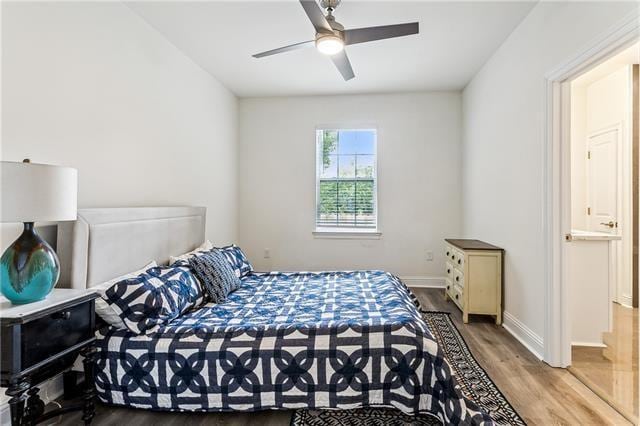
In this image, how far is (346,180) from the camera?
16.0 feet

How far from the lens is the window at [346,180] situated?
15.9ft

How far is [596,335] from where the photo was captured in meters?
2.71

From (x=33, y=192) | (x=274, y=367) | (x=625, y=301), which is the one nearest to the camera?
(x=33, y=192)

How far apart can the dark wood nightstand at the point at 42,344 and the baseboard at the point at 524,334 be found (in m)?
2.98

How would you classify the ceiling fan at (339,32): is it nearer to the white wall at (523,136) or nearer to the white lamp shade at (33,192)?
the white wall at (523,136)

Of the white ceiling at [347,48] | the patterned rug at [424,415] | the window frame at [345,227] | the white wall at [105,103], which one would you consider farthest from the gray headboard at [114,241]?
the window frame at [345,227]

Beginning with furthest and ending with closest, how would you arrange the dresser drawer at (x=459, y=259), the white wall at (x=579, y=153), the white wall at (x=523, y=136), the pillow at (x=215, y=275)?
the white wall at (x=579, y=153), the dresser drawer at (x=459, y=259), the pillow at (x=215, y=275), the white wall at (x=523, y=136)

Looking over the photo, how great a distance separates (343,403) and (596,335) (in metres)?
2.29

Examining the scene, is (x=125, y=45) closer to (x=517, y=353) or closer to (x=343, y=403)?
(x=343, y=403)

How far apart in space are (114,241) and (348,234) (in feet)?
Answer: 10.2

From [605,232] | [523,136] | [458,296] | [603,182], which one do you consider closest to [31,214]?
[523,136]

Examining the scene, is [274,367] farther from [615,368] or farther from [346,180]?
[346,180]

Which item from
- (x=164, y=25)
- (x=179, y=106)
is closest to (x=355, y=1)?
(x=164, y=25)

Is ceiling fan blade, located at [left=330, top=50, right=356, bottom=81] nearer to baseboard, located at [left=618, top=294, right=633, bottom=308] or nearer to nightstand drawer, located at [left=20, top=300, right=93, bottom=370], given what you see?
nightstand drawer, located at [left=20, top=300, right=93, bottom=370]
